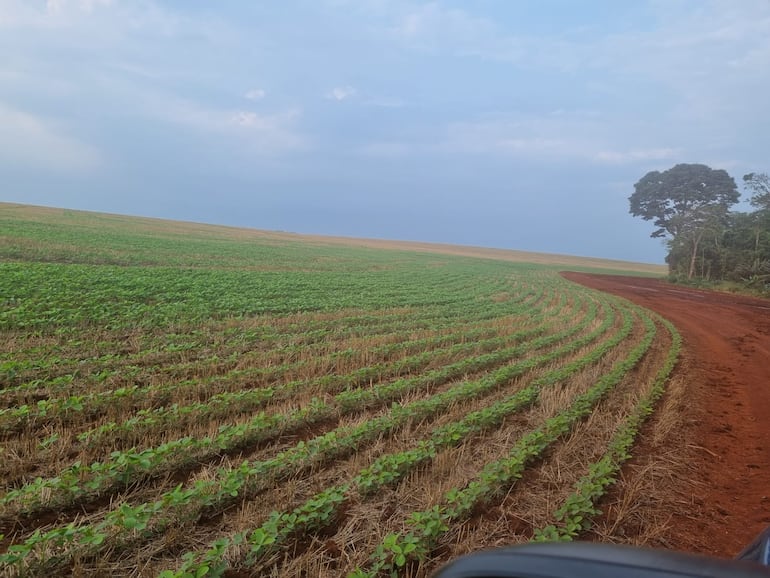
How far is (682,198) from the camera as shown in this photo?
49.8 meters

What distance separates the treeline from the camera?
31.0m

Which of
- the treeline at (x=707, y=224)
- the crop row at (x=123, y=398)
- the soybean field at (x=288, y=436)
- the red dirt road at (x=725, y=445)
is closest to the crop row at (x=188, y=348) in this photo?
the soybean field at (x=288, y=436)

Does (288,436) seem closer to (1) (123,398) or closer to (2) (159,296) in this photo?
(1) (123,398)

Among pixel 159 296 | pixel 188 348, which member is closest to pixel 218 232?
pixel 159 296

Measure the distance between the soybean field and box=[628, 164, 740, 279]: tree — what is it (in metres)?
35.8

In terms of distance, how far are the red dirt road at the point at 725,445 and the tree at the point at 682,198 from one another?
106ft

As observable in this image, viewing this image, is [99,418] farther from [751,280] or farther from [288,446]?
[751,280]

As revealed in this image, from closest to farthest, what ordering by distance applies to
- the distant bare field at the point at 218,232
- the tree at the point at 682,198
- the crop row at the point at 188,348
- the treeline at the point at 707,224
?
the crop row at the point at 188,348 < the treeline at the point at 707,224 < the tree at the point at 682,198 < the distant bare field at the point at 218,232

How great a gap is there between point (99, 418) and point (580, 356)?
9.15 meters

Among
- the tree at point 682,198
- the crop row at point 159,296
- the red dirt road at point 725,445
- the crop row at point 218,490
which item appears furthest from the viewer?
the tree at point 682,198

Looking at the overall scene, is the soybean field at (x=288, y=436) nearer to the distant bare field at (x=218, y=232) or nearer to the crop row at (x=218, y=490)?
the crop row at (x=218, y=490)

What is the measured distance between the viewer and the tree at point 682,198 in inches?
1571

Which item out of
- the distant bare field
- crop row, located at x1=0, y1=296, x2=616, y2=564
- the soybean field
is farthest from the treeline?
crop row, located at x1=0, y1=296, x2=616, y2=564

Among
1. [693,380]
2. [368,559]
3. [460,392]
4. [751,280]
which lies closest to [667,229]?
[751,280]
